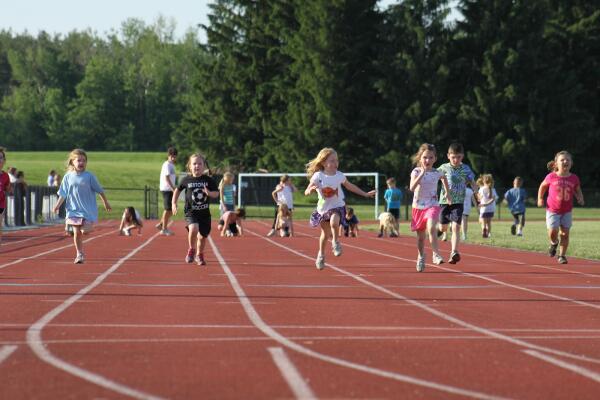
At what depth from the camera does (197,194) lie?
15.9 m

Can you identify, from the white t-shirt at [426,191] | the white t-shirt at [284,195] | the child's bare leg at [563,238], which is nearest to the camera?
the white t-shirt at [426,191]

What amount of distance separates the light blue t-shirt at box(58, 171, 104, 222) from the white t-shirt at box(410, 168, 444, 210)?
185 inches

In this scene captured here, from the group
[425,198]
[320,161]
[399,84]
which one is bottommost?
[425,198]

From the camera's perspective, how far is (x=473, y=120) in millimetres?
67438

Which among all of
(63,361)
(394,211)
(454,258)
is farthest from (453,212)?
(394,211)

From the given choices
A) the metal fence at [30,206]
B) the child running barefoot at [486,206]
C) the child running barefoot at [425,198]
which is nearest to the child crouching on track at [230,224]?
the metal fence at [30,206]

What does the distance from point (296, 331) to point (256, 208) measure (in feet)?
148

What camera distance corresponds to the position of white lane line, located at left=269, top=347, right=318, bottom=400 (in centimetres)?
572

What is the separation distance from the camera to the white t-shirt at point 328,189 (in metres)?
15.3

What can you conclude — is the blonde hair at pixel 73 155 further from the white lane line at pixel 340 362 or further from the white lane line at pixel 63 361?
the white lane line at pixel 340 362

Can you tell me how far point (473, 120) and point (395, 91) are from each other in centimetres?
521

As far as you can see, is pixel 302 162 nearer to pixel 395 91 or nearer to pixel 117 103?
pixel 395 91

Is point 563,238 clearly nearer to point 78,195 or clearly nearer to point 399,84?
point 78,195

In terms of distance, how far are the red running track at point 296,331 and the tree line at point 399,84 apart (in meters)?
51.9
